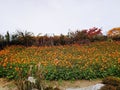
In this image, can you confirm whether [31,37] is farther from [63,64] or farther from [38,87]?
[38,87]

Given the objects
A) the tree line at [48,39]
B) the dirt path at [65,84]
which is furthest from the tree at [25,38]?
the dirt path at [65,84]

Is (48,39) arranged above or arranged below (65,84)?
above

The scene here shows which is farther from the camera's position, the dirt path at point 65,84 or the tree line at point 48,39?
the tree line at point 48,39

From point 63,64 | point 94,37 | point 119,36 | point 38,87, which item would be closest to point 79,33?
point 94,37

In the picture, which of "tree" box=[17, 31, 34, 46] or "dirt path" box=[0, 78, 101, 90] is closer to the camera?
"dirt path" box=[0, 78, 101, 90]

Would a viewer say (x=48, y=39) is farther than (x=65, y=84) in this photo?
Yes

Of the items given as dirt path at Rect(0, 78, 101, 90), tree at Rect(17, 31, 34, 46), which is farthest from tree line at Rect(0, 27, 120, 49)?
dirt path at Rect(0, 78, 101, 90)

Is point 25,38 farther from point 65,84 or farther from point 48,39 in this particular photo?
point 65,84

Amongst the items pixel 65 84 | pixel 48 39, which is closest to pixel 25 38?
pixel 48 39

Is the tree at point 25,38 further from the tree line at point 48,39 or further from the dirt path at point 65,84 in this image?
the dirt path at point 65,84

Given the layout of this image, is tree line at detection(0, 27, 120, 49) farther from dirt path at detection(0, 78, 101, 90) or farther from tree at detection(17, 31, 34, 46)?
dirt path at detection(0, 78, 101, 90)

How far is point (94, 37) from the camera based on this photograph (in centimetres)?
1547

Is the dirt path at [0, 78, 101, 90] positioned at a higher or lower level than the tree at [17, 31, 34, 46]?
lower

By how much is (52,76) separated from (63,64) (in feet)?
2.80
